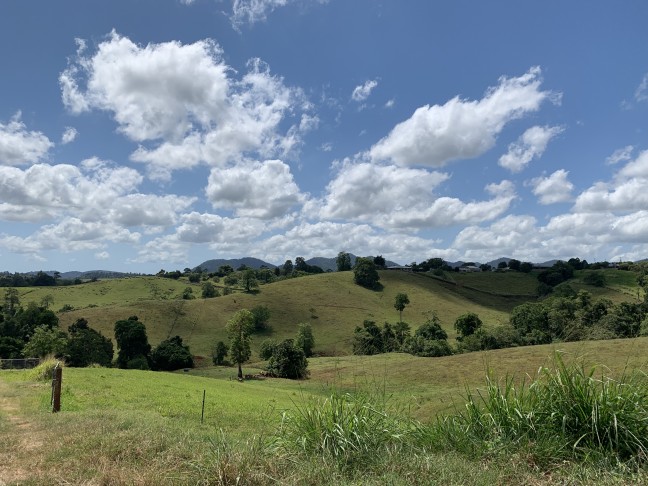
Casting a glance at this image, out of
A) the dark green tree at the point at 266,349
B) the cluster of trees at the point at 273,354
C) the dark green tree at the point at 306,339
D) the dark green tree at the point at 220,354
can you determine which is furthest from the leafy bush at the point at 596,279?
the dark green tree at the point at 220,354

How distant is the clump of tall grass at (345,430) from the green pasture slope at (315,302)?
3985 inches

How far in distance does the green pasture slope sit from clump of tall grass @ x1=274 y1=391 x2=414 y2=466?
332ft

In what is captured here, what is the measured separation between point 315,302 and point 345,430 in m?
138

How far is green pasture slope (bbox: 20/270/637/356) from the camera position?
119 m

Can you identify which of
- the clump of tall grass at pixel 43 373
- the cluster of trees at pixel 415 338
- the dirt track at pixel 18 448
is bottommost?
the cluster of trees at pixel 415 338

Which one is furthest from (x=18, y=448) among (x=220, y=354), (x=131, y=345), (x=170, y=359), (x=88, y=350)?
(x=220, y=354)

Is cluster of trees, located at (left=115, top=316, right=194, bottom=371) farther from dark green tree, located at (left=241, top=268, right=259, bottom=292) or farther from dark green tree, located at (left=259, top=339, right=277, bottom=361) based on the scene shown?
dark green tree, located at (left=241, top=268, right=259, bottom=292)

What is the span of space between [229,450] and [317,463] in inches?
58.6

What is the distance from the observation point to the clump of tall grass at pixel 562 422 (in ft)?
20.3

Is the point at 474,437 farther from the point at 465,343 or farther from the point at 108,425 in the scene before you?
the point at 465,343

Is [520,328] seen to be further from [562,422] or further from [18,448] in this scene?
[18,448]

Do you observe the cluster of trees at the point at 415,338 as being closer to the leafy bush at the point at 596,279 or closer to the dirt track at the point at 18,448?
the dirt track at the point at 18,448

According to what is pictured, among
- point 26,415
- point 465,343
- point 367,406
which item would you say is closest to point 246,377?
point 465,343

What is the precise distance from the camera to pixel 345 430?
7027mm
